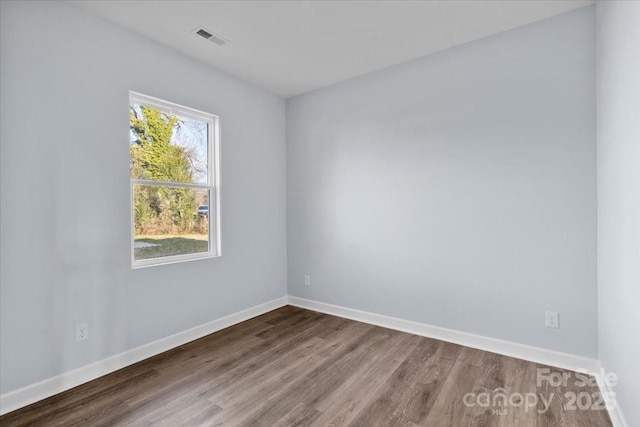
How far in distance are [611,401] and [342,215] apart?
2.57 metres

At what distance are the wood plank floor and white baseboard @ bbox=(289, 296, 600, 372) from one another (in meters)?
0.09

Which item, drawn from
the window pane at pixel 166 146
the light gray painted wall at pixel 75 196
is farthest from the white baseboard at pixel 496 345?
the window pane at pixel 166 146

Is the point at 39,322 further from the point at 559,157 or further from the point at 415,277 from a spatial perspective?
the point at 559,157

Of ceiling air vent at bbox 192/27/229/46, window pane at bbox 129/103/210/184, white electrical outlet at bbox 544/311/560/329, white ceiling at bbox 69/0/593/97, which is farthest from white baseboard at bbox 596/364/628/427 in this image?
ceiling air vent at bbox 192/27/229/46

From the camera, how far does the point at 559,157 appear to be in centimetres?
234

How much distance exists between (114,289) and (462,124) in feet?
10.9

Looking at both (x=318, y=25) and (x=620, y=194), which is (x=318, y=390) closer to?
(x=620, y=194)

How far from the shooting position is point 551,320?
2.38 meters

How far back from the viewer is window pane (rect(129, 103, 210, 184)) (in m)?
2.66

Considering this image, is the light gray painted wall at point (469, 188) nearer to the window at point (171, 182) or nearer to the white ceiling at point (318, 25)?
the white ceiling at point (318, 25)

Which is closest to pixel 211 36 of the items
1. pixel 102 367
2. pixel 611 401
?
pixel 102 367

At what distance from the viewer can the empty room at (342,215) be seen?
75.0 inches

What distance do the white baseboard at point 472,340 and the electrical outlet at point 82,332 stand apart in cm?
231

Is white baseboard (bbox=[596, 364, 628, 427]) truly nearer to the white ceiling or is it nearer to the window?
the white ceiling
